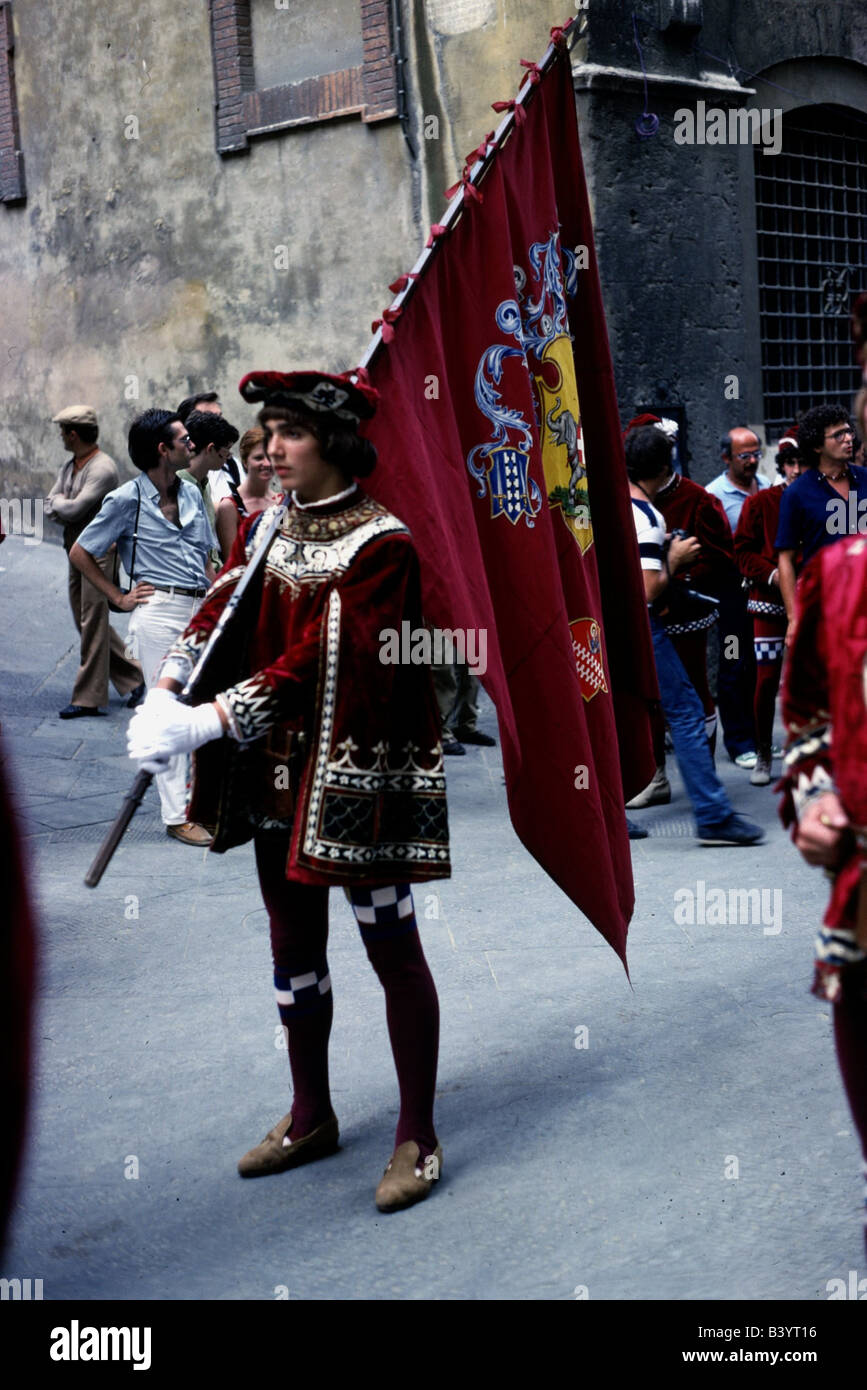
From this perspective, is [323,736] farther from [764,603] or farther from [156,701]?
[764,603]

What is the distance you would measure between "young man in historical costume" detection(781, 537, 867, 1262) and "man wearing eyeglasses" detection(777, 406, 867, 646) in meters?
4.60

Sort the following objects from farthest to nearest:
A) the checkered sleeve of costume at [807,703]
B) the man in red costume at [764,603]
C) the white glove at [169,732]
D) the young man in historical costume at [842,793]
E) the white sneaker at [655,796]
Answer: the man in red costume at [764,603] → the white sneaker at [655,796] → the white glove at [169,732] → the checkered sleeve of costume at [807,703] → the young man in historical costume at [842,793]

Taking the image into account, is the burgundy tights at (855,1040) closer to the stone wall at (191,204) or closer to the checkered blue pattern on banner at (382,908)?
the checkered blue pattern on banner at (382,908)

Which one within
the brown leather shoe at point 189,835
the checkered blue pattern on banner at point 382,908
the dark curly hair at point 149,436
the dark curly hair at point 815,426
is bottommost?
the brown leather shoe at point 189,835

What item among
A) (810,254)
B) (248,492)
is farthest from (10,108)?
(248,492)

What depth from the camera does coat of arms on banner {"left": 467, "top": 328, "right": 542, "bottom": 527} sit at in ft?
13.5

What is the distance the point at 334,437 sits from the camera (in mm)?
3578

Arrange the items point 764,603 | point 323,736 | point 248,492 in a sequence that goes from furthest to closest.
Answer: point 764,603 → point 248,492 → point 323,736

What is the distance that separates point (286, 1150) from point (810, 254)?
34.4ft

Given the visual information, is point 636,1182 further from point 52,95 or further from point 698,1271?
point 52,95

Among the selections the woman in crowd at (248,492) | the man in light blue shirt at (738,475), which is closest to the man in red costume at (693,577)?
the man in light blue shirt at (738,475)

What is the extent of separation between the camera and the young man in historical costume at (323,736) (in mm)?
3492

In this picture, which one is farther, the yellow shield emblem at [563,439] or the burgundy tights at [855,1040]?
the yellow shield emblem at [563,439]

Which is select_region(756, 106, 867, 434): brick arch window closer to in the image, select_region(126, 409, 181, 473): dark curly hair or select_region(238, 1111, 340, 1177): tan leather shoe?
select_region(126, 409, 181, 473): dark curly hair
